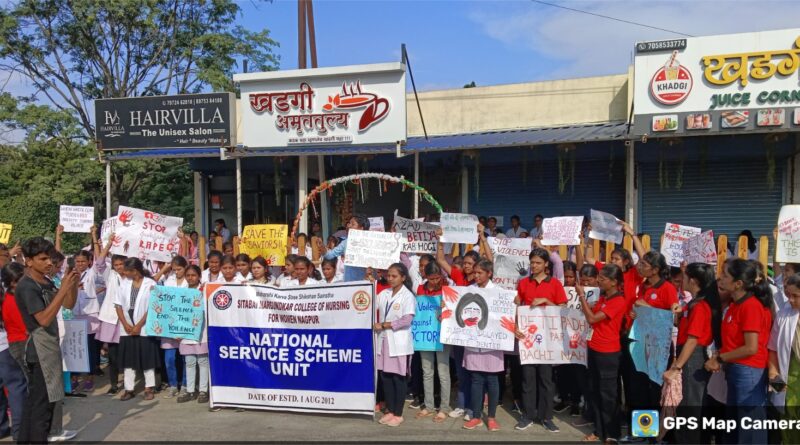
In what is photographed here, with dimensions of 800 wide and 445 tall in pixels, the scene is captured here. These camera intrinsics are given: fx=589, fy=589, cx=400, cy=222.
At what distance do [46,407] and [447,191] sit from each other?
10729mm

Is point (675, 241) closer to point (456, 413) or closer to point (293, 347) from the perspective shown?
point (456, 413)

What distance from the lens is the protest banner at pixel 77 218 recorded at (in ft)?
28.9

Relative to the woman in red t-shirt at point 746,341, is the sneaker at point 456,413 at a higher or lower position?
lower

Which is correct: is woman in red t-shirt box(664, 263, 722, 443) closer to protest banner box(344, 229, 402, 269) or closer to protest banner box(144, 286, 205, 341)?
protest banner box(344, 229, 402, 269)

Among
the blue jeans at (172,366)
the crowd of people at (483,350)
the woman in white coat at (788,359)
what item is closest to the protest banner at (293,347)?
the crowd of people at (483,350)

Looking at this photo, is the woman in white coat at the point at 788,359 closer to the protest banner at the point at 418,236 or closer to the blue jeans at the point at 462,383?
the blue jeans at the point at 462,383

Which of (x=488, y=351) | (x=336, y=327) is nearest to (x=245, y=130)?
(x=336, y=327)

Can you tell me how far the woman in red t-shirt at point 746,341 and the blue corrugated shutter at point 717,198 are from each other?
827 centimetres

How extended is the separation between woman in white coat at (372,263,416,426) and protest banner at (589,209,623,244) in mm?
2858

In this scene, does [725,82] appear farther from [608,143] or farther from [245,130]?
[245,130]

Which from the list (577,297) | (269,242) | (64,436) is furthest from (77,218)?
(577,297)

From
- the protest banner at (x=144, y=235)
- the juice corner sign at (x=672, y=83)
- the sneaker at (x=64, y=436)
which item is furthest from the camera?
the juice corner sign at (x=672, y=83)

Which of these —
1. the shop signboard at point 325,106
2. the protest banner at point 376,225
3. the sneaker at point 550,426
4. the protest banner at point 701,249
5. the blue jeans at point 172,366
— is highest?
the shop signboard at point 325,106

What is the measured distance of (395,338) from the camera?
5.91 meters
